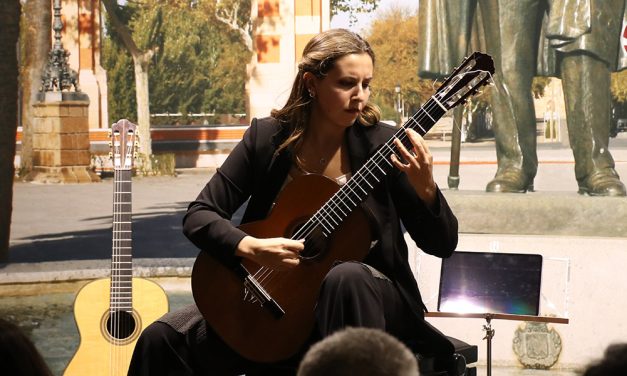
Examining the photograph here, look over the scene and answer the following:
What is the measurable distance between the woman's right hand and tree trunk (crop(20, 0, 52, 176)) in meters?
6.15

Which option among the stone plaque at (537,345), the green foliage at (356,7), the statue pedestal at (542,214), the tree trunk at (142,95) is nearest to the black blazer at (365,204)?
the stone plaque at (537,345)

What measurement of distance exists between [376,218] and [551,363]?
4058mm

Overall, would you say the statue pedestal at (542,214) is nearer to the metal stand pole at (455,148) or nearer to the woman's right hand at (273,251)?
the metal stand pole at (455,148)

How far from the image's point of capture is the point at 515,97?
8.00 m

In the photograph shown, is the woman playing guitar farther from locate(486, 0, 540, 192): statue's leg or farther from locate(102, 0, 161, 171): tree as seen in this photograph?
locate(102, 0, 161, 171): tree

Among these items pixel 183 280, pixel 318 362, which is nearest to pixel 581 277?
pixel 183 280

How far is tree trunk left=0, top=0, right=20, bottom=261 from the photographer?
9406 mm

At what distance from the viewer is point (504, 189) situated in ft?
26.3

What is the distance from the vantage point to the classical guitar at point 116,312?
523 cm

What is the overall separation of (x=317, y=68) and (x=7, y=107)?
241 inches

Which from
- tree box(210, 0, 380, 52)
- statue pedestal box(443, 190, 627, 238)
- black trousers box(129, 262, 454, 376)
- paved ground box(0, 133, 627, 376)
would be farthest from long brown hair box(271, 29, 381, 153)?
tree box(210, 0, 380, 52)

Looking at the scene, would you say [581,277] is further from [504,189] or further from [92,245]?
[92,245]

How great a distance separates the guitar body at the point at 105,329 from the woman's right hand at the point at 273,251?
1.73 metres

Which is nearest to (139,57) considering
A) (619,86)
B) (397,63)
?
(397,63)
